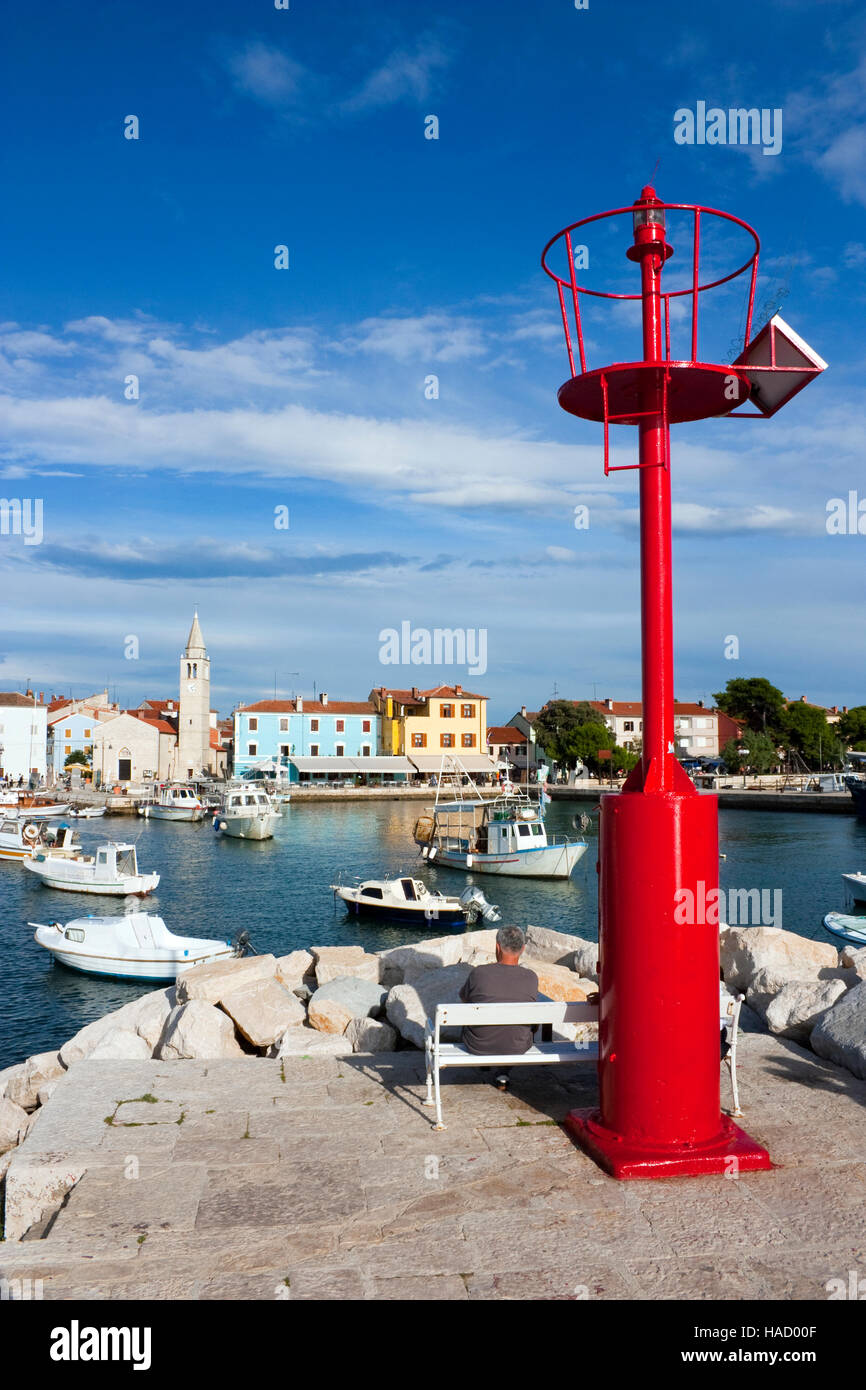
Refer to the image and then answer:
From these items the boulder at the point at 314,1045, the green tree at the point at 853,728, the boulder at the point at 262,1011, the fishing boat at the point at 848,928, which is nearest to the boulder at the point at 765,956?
the boulder at the point at 314,1045

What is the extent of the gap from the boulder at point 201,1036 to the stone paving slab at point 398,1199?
1704 millimetres

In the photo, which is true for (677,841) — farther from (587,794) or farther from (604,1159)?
(587,794)

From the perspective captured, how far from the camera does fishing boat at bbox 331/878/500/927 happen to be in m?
30.9

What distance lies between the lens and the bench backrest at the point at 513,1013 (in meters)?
6.98

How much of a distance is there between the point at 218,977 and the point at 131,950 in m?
12.7

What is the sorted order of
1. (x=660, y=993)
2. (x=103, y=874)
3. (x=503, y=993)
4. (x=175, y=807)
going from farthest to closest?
1. (x=175, y=807)
2. (x=103, y=874)
3. (x=503, y=993)
4. (x=660, y=993)

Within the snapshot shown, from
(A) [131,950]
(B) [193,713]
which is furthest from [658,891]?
(B) [193,713]

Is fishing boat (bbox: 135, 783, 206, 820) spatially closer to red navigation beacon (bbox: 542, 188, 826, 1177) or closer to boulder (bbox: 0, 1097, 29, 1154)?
boulder (bbox: 0, 1097, 29, 1154)

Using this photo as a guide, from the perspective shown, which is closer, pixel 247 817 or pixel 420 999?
pixel 420 999

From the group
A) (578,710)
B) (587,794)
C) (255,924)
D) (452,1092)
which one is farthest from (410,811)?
(452,1092)

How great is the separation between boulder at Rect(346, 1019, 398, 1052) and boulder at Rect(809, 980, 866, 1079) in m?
3.62

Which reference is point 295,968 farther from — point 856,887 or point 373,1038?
point 856,887

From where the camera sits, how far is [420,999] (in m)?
9.43

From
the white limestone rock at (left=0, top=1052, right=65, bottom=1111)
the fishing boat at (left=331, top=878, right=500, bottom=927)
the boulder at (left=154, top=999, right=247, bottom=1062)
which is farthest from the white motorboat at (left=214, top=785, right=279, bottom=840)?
the boulder at (left=154, top=999, right=247, bottom=1062)
